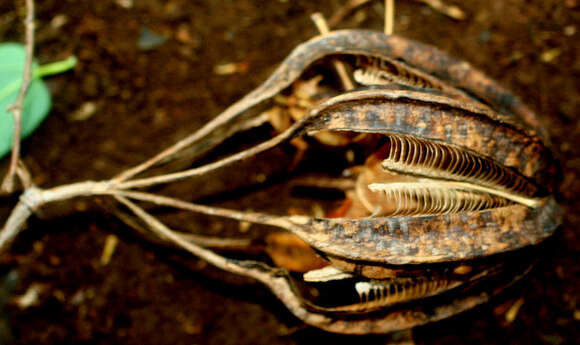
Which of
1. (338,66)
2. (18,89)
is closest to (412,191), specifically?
(338,66)

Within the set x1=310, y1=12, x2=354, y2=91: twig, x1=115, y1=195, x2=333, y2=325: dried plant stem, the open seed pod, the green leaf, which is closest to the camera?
the open seed pod

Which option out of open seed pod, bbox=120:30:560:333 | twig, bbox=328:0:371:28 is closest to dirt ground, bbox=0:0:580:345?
twig, bbox=328:0:371:28

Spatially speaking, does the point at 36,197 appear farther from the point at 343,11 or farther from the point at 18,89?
the point at 343,11

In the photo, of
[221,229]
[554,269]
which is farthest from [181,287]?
[554,269]

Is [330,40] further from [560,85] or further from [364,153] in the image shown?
[560,85]

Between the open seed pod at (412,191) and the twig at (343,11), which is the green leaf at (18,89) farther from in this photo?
the twig at (343,11)

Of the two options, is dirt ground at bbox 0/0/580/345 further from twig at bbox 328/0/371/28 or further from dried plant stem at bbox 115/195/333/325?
dried plant stem at bbox 115/195/333/325

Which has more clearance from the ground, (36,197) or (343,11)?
(343,11)
